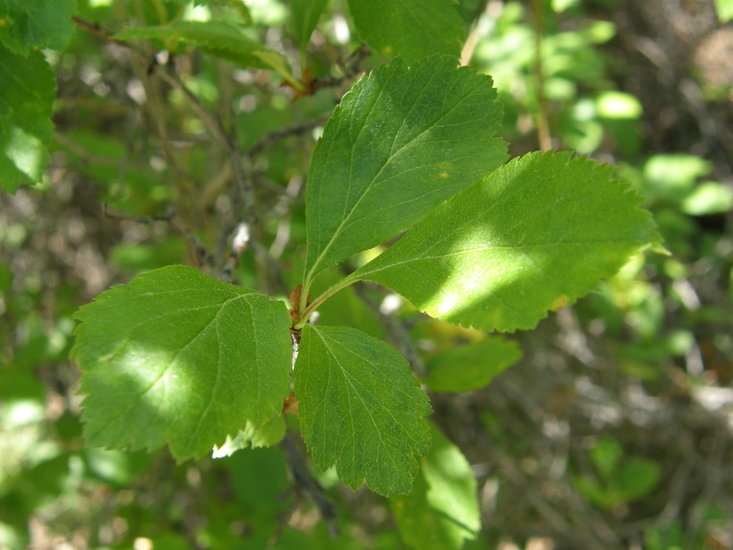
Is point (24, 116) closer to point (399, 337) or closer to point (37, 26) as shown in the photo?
point (37, 26)

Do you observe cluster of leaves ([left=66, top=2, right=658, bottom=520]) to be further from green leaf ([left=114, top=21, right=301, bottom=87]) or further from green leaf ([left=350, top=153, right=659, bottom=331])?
green leaf ([left=114, top=21, right=301, bottom=87])

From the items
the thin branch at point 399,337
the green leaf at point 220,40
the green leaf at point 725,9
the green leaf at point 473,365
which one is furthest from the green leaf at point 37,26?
the green leaf at point 725,9

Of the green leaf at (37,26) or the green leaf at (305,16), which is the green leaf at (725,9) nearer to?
the green leaf at (305,16)

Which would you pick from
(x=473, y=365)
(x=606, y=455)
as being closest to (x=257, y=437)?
(x=473, y=365)

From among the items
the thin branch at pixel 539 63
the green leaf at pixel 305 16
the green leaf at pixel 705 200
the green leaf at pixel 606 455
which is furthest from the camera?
the green leaf at pixel 606 455

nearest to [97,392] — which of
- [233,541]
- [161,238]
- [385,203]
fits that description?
[385,203]
